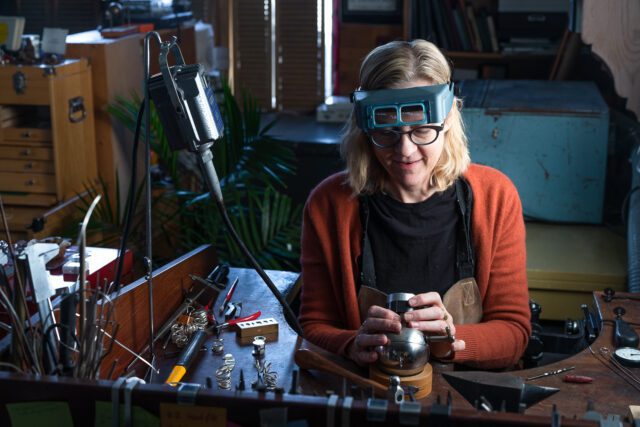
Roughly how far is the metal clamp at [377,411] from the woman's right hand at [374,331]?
53cm

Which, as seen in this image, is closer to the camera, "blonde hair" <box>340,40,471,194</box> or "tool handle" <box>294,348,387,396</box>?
"tool handle" <box>294,348,387,396</box>

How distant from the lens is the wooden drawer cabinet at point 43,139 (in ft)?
11.8

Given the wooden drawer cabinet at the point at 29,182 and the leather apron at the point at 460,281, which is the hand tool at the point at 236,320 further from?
the wooden drawer cabinet at the point at 29,182

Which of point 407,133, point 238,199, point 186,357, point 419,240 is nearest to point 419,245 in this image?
point 419,240

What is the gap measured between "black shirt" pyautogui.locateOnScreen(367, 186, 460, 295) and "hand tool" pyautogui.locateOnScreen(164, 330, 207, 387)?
46 centimetres

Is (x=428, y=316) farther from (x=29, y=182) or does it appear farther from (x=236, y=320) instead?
(x=29, y=182)

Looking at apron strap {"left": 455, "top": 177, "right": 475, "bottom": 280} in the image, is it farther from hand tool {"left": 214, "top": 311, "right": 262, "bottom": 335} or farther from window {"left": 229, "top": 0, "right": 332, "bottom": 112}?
window {"left": 229, "top": 0, "right": 332, "bottom": 112}

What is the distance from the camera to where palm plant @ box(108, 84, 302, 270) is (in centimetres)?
355

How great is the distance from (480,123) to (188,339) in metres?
1.75

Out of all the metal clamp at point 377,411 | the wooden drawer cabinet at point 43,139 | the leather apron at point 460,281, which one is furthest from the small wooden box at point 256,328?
the wooden drawer cabinet at point 43,139

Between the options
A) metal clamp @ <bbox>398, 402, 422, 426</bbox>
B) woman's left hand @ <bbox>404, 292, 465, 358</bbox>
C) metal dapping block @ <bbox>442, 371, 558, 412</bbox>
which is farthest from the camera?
woman's left hand @ <bbox>404, 292, 465, 358</bbox>

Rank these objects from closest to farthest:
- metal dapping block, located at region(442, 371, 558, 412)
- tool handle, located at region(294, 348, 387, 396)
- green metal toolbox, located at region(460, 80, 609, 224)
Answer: metal dapping block, located at region(442, 371, 558, 412) → tool handle, located at region(294, 348, 387, 396) → green metal toolbox, located at region(460, 80, 609, 224)

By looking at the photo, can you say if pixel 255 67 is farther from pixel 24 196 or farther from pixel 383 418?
pixel 383 418

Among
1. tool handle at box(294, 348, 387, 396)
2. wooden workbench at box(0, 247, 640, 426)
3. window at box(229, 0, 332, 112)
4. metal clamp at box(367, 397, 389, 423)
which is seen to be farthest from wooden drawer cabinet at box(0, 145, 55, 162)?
metal clamp at box(367, 397, 389, 423)
